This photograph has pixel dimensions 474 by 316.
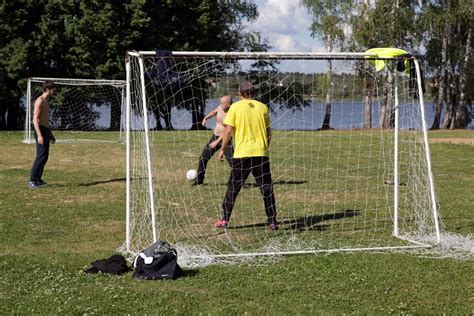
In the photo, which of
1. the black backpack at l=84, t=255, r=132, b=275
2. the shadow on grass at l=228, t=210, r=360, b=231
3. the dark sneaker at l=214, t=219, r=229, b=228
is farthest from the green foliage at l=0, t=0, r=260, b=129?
the black backpack at l=84, t=255, r=132, b=275

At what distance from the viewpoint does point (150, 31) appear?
33.9 m

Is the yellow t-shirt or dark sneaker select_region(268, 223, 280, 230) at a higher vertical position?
the yellow t-shirt

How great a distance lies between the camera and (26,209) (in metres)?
9.60

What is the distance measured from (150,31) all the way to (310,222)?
26663 millimetres

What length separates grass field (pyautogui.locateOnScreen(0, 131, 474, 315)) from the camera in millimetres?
5375

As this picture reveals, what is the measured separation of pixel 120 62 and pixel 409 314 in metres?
29.4

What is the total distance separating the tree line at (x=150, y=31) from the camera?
32.6 m

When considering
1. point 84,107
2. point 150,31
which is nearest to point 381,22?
point 150,31

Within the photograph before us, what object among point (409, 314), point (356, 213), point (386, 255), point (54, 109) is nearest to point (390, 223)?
point (356, 213)

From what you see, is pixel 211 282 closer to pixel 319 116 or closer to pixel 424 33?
pixel 319 116

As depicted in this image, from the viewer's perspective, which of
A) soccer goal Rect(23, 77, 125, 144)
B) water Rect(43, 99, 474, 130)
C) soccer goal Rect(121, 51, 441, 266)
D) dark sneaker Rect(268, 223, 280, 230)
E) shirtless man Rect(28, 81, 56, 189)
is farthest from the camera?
soccer goal Rect(23, 77, 125, 144)

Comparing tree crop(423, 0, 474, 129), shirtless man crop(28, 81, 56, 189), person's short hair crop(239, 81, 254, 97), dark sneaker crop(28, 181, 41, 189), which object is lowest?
dark sneaker crop(28, 181, 41, 189)

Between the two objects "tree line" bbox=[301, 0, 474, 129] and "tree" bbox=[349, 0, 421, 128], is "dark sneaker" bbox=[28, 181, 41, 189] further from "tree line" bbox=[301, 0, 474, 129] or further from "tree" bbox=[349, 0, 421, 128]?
"tree" bbox=[349, 0, 421, 128]

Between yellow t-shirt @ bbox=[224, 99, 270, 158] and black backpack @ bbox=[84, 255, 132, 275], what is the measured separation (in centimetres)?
218
